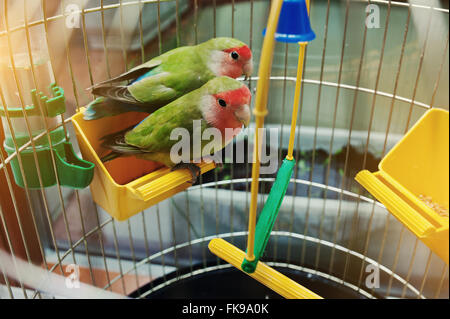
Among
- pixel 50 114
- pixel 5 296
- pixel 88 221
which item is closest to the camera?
pixel 50 114

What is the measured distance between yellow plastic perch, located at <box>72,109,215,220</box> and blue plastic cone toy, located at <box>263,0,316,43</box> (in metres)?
0.33

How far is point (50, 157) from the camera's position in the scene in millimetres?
736

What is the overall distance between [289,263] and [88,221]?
2.11ft

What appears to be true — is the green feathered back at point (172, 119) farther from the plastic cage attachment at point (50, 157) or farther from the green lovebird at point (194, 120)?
the plastic cage attachment at point (50, 157)

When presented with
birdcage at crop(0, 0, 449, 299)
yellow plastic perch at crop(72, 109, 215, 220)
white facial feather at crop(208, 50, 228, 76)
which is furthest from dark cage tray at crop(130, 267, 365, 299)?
white facial feather at crop(208, 50, 228, 76)

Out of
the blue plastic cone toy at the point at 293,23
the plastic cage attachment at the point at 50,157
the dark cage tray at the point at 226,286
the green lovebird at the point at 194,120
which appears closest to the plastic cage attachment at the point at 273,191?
the blue plastic cone toy at the point at 293,23

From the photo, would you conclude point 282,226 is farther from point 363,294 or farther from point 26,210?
point 26,210

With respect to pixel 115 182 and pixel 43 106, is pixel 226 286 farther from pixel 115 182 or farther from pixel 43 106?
pixel 43 106

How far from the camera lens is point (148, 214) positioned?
1347mm

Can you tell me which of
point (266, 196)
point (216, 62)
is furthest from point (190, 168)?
point (266, 196)

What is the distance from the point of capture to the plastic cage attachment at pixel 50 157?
2.27 feet

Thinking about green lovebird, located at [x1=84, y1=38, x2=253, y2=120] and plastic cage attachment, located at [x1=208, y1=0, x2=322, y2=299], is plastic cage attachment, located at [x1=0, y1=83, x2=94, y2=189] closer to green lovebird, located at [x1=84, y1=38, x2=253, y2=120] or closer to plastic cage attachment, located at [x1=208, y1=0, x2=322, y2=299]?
green lovebird, located at [x1=84, y1=38, x2=253, y2=120]

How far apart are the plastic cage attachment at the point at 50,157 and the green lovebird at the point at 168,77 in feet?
0.22

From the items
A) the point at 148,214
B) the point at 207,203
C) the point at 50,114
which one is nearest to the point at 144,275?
the point at 148,214
